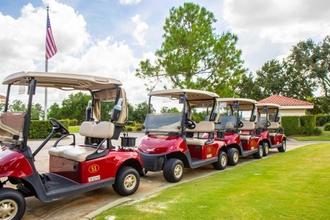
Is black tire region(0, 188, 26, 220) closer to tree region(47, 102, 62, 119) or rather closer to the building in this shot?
the building

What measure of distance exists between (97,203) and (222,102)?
5.25m

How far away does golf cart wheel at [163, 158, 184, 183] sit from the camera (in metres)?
5.55

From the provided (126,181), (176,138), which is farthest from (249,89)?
(126,181)

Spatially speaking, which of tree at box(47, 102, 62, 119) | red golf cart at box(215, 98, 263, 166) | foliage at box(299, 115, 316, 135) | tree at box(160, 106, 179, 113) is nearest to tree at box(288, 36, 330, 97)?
foliage at box(299, 115, 316, 135)

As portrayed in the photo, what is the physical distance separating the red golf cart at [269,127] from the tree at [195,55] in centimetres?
697

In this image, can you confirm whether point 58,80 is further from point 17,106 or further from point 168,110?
point 168,110

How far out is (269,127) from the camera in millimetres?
10664

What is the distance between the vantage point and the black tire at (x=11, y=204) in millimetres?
3223

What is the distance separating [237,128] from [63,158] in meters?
5.69

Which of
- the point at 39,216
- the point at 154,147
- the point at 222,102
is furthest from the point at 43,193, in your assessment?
the point at 222,102

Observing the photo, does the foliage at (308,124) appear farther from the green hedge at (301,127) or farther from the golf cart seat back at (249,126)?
the golf cart seat back at (249,126)

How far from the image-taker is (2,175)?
3.23m

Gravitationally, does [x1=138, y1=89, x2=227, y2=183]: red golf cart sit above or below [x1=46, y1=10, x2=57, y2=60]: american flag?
below

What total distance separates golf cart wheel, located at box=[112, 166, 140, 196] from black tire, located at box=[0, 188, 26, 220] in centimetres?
155
